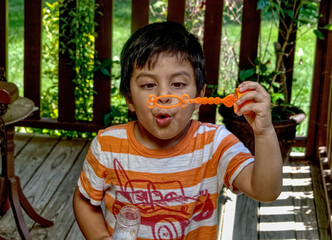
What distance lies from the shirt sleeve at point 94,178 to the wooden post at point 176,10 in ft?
7.73

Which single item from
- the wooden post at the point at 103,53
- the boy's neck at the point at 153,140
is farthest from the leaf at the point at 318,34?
the boy's neck at the point at 153,140

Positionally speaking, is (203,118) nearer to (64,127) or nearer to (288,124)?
(288,124)

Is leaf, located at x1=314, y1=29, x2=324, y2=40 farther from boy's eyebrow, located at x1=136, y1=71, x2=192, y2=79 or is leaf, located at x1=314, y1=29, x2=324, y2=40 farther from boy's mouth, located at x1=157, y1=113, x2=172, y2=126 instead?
boy's mouth, located at x1=157, y1=113, x2=172, y2=126

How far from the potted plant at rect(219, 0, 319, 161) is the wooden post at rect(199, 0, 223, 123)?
24 cm

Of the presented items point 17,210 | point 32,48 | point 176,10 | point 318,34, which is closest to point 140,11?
point 176,10

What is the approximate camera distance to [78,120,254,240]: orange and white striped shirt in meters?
2.01

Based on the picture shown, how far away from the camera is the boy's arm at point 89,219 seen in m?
2.05

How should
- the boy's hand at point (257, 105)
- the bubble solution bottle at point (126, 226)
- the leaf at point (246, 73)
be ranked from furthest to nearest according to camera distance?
the leaf at point (246, 73) → the boy's hand at point (257, 105) → the bubble solution bottle at point (126, 226)

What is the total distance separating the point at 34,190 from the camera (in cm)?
381

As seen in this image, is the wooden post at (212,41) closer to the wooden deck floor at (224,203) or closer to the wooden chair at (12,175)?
the wooden deck floor at (224,203)

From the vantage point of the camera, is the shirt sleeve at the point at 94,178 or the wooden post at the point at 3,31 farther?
the wooden post at the point at 3,31

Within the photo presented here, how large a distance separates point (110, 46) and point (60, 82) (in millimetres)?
480

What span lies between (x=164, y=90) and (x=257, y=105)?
0.31 meters

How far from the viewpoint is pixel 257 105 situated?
1.70 metres
